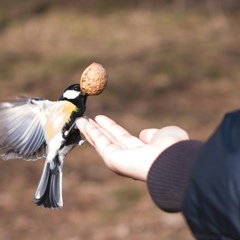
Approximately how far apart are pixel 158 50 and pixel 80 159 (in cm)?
259

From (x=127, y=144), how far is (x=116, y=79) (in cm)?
495

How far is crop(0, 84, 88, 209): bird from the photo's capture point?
1886 mm

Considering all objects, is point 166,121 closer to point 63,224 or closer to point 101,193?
point 101,193

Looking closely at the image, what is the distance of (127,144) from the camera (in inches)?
65.8

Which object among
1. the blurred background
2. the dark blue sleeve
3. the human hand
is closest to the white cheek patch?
the human hand

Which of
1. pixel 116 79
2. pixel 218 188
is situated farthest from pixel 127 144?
pixel 116 79

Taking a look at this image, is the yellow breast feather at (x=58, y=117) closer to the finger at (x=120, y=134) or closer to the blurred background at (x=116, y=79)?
the finger at (x=120, y=134)

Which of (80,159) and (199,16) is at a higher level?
(199,16)

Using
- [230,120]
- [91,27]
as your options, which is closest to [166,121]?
[91,27]

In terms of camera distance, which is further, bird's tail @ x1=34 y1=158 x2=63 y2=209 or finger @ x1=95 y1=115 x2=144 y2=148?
bird's tail @ x1=34 y1=158 x2=63 y2=209

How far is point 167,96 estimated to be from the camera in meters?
6.19

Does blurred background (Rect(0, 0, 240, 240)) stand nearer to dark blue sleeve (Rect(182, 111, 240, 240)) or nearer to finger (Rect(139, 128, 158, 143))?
finger (Rect(139, 128, 158, 143))

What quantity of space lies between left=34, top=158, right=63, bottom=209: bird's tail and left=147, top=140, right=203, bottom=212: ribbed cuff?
0.53 metres

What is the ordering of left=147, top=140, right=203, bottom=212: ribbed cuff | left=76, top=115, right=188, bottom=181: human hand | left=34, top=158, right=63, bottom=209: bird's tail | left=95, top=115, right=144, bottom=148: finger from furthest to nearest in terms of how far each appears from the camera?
left=34, top=158, right=63, bottom=209: bird's tail → left=95, top=115, right=144, bottom=148: finger → left=76, top=115, right=188, bottom=181: human hand → left=147, top=140, right=203, bottom=212: ribbed cuff
